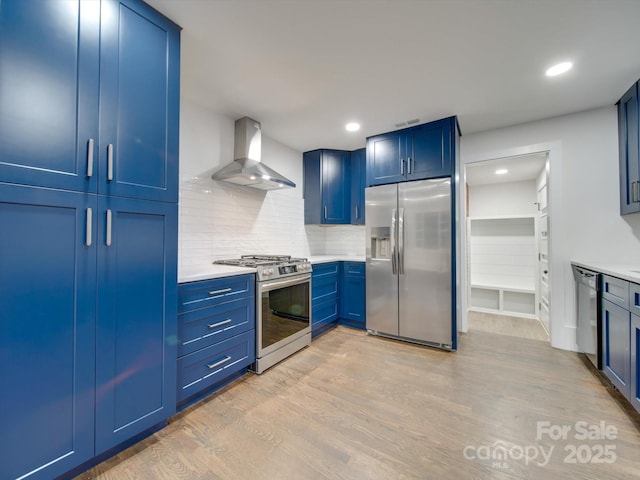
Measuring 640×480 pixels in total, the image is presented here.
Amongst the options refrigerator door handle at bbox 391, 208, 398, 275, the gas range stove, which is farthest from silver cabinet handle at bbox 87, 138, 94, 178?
refrigerator door handle at bbox 391, 208, 398, 275

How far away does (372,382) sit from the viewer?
218 cm

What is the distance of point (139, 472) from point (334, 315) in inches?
96.4

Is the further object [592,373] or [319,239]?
[319,239]

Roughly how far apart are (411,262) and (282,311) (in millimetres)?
1500

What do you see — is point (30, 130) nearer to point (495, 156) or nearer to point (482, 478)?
point (482, 478)

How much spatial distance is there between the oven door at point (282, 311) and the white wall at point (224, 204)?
775mm

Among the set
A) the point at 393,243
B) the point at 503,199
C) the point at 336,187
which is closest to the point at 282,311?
the point at 393,243

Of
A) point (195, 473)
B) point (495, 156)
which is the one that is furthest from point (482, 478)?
point (495, 156)

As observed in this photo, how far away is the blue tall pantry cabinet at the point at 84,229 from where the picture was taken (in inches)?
42.5

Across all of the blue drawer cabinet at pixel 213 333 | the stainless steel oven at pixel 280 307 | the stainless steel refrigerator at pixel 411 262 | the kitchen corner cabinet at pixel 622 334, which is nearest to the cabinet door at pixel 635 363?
the kitchen corner cabinet at pixel 622 334

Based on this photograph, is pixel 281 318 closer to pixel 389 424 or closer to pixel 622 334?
pixel 389 424

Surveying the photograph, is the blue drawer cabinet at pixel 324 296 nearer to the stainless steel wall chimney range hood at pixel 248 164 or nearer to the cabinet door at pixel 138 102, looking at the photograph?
the stainless steel wall chimney range hood at pixel 248 164

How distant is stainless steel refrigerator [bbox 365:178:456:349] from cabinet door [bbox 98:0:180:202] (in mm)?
2248

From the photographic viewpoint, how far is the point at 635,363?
1.63 metres
